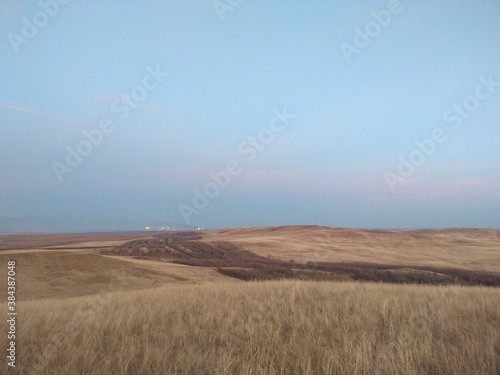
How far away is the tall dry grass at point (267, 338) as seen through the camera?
134 inches

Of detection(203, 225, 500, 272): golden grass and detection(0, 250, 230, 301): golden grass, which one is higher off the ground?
detection(0, 250, 230, 301): golden grass

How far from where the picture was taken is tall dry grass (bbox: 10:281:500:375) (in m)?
3.40

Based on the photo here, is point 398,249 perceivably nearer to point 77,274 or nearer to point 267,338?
point 77,274

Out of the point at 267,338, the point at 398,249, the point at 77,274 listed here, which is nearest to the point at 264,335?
the point at 267,338

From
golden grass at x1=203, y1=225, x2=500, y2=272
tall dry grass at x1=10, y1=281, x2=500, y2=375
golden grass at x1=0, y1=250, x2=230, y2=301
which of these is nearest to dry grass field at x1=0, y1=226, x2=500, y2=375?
tall dry grass at x1=10, y1=281, x2=500, y2=375

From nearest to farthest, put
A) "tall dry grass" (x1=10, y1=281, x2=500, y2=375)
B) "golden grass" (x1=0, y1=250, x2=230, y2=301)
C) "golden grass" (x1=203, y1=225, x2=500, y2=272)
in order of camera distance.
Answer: "tall dry grass" (x1=10, y1=281, x2=500, y2=375)
"golden grass" (x1=0, y1=250, x2=230, y2=301)
"golden grass" (x1=203, y1=225, x2=500, y2=272)

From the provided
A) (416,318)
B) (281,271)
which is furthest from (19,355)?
(281,271)

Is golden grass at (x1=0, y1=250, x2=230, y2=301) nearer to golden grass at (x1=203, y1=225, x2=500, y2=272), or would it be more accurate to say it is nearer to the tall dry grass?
the tall dry grass

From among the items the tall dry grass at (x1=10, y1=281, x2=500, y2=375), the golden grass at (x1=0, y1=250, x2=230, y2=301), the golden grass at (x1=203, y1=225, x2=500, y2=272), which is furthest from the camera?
the golden grass at (x1=203, y1=225, x2=500, y2=272)

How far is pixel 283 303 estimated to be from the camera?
6.81 metres

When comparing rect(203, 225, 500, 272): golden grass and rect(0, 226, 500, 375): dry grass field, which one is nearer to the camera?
rect(0, 226, 500, 375): dry grass field

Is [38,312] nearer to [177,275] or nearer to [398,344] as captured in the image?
[398,344]

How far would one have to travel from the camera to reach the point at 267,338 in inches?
169

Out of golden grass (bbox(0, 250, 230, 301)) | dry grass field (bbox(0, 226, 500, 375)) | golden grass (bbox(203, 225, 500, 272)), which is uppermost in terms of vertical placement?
dry grass field (bbox(0, 226, 500, 375))
